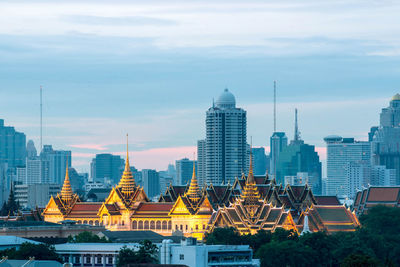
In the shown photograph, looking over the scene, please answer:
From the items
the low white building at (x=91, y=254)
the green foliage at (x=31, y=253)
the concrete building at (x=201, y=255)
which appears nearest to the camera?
the green foliage at (x=31, y=253)

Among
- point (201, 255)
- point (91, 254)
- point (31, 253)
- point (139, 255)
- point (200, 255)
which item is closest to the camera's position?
point (31, 253)

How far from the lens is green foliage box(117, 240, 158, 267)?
17738 cm

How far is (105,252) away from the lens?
7357 inches

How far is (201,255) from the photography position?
179 meters

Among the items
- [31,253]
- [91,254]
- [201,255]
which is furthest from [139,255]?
[31,253]

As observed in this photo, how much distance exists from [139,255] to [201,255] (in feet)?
21.2

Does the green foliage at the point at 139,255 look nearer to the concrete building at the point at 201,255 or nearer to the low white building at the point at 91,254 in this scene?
the concrete building at the point at 201,255

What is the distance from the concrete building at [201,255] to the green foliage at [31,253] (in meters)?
11.5

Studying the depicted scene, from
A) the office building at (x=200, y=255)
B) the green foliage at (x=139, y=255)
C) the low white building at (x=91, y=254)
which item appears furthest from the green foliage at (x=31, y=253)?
the office building at (x=200, y=255)

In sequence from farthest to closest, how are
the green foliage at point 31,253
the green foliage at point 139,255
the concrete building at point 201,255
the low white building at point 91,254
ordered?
1. the low white building at point 91,254
2. the concrete building at point 201,255
3. the green foliage at point 139,255
4. the green foliage at point 31,253

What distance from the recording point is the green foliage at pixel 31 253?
174250 millimetres

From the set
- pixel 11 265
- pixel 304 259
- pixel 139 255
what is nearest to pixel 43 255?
pixel 139 255

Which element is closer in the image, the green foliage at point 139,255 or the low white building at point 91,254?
the green foliage at point 139,255

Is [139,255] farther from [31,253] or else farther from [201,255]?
[31,253]
